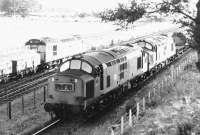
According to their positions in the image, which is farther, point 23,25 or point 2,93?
point 23,25

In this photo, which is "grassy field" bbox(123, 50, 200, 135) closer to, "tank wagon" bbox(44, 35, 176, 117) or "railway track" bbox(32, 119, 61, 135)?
"tank wagon" bbox(44, 35, 176, 117)

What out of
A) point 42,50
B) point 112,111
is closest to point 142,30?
point 42,50

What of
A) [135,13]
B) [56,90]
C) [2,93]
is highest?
[135,13]

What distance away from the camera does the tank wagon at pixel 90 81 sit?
57.1 ft

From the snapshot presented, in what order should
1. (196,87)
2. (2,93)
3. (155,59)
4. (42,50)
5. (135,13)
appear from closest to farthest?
(135,13) → (196,87) → (2,93) → (155,59) → (42,50)

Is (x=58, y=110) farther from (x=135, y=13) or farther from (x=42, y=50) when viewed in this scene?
(x=42, y=50)

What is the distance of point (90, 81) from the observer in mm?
17781

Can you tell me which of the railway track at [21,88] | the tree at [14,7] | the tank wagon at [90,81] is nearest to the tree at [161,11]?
the tank wagon at [90,81]

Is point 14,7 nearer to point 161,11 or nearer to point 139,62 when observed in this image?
point 139,62

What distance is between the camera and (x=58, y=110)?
58.2ft

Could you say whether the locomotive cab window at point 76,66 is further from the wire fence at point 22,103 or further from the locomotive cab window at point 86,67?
the wire fence at point 22,103

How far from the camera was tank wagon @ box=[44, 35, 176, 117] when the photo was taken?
17391 millimetres

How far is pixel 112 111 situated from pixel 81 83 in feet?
13.3

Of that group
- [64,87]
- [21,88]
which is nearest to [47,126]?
[64,87]
